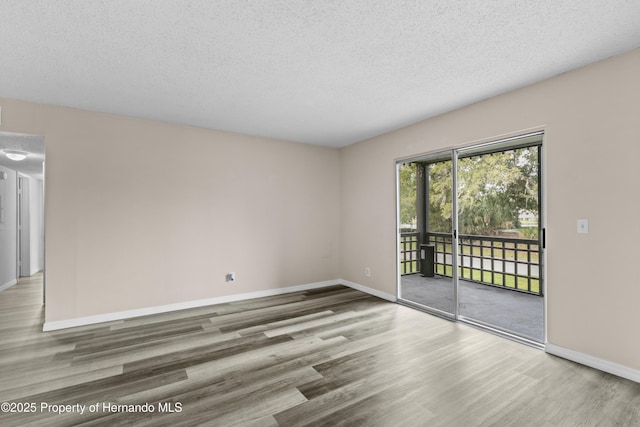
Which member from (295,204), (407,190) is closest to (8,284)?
(295,204)

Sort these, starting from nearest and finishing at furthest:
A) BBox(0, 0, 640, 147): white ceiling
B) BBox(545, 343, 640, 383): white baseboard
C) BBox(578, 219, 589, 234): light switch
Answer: BBox(0, 0, 640, 147): white ceiling → BBox(545, 343, 640, 383): white baseboard → BBox(578, 219, 589, 234): light switch

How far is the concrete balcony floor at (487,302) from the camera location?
11.1 ft

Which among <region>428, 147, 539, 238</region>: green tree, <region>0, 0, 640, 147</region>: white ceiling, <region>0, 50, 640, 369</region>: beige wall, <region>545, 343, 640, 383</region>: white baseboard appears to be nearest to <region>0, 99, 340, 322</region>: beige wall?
<region>0, 50, 640, 369</region>: beige wall

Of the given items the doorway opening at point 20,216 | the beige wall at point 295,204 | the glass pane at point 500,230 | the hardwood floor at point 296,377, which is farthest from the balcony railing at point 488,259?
the doorway opening at point 20,216

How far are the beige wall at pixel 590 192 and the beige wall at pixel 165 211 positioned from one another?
3.10 meters

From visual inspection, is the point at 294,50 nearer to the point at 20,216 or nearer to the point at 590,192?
the point at 590,192

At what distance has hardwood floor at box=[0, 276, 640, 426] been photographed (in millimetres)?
1819

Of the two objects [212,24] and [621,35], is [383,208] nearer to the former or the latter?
[621,35]

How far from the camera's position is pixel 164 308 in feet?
12.5

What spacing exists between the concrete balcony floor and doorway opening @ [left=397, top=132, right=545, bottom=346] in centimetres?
1

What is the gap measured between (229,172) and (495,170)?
470 centimetres

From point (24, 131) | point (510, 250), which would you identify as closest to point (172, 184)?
point (24, 131)

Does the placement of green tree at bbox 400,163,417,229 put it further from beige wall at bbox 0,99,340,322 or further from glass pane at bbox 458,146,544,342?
beige wall at bbox 0,99,340,322

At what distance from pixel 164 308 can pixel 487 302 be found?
472cm
